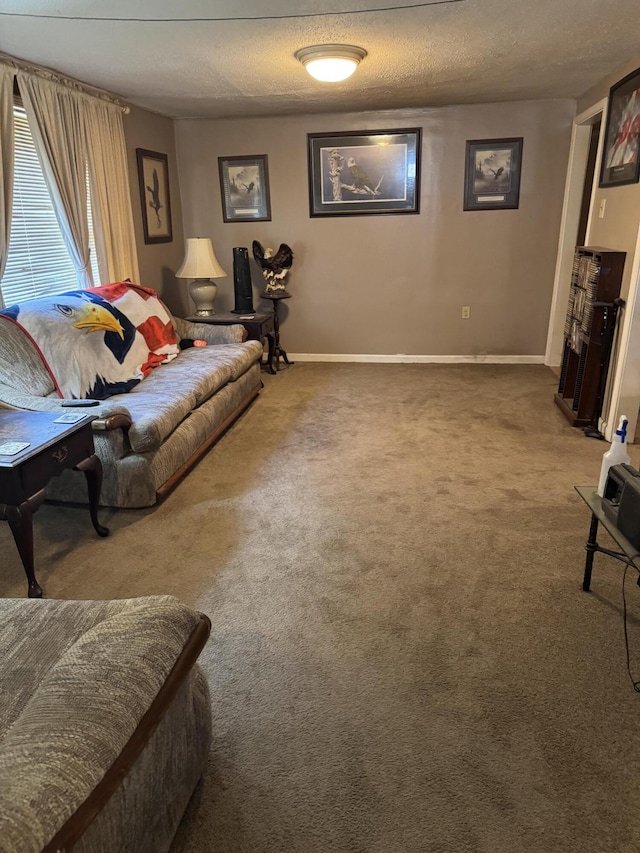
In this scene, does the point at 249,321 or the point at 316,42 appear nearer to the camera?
the point at 316,42

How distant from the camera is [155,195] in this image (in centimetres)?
498

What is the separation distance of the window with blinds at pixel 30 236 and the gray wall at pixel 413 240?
2075mm

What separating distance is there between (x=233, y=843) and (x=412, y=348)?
188 inches

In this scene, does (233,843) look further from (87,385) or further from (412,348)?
(412,348)

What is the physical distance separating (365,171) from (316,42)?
2.23m

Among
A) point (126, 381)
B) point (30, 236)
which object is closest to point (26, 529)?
point (126, 381)

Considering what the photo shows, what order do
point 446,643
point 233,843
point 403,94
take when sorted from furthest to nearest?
point 403,94, point 446,643, point 233,843

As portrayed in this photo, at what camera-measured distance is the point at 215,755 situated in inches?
61.6

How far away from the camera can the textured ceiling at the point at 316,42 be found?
2.56 meters

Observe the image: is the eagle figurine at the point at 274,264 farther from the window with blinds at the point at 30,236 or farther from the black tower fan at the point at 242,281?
the window with blinds at the point at 30,236

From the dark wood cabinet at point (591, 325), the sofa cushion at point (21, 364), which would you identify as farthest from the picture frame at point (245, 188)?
the sofa cushion at point (21, 364)

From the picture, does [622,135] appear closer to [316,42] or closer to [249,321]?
[316,42]

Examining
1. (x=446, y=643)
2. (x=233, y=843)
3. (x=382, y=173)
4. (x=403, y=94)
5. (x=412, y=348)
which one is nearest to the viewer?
(x=233, y=843)

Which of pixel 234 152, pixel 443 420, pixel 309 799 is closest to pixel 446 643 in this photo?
pixel 309 799
